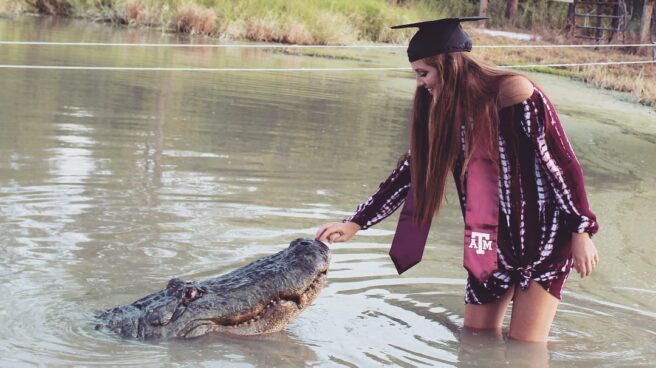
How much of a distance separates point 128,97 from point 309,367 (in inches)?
341

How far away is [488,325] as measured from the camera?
4766 millimetres

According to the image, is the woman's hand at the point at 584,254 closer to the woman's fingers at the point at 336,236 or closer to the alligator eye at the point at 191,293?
the woman's fingers at the point at 336,236

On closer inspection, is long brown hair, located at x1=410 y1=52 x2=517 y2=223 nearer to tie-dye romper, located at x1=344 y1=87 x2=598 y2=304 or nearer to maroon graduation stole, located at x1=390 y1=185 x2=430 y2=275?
tie-dye romper, located at x1=344 y1=87 x2=598 y2=304

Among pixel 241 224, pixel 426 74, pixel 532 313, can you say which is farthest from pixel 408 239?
pixel 241 224

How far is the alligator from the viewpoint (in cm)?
448

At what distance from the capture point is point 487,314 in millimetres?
4727

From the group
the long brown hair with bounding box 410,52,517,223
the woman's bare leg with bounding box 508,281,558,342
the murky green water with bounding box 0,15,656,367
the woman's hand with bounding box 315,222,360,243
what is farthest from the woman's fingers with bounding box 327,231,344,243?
the woman's bare leg with bounding box 508,281,558,342

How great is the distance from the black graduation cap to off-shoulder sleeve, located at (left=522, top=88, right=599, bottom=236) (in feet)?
1.20

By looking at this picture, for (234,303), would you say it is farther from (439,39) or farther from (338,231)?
(439,39)

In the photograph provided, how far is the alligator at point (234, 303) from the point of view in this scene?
4480 mm

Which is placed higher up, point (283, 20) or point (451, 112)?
point (451, 112)

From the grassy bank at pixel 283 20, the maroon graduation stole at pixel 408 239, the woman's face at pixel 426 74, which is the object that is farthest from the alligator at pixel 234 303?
the grassy bank at pixel 283 20

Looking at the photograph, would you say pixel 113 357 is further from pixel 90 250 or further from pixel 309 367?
pixel 90 250

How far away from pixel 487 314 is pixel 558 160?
39.2 inches
